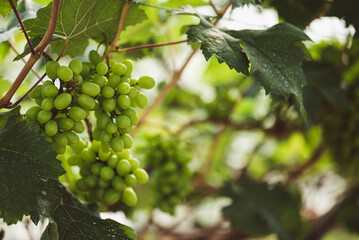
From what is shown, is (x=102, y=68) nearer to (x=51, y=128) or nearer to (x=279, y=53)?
(x=51, y=128)

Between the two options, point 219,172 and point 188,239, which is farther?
point 219,172

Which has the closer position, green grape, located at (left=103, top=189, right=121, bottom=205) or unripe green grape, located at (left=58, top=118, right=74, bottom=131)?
unripe green grape, located at (left=58, top=118, right=74, bottom=131)

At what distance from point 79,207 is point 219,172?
1058 mm

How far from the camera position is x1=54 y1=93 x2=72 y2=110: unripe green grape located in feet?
1.66

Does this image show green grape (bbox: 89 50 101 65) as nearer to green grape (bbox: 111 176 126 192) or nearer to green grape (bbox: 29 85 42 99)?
green grape (bbox: 29 85 42 99)

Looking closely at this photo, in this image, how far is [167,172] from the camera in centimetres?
102

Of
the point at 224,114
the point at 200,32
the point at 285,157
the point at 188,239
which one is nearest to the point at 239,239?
the point at 188,239

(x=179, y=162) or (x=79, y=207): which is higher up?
(x=179, y=162)

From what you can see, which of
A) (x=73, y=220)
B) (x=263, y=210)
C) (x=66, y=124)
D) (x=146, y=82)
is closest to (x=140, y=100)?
(x=146, y=82)

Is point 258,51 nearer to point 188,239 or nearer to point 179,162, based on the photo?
point 179,162

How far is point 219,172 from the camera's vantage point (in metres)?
1.59

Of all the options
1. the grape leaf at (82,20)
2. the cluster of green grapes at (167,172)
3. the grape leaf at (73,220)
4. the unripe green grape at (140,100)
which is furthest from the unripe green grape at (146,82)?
the cluster of green grapes at (167,172)

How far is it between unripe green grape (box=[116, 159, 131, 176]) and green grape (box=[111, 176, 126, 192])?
0.01 metres

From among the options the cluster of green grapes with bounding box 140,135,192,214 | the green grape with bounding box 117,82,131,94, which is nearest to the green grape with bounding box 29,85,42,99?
the green grape with bounding box 117,82,131,94
